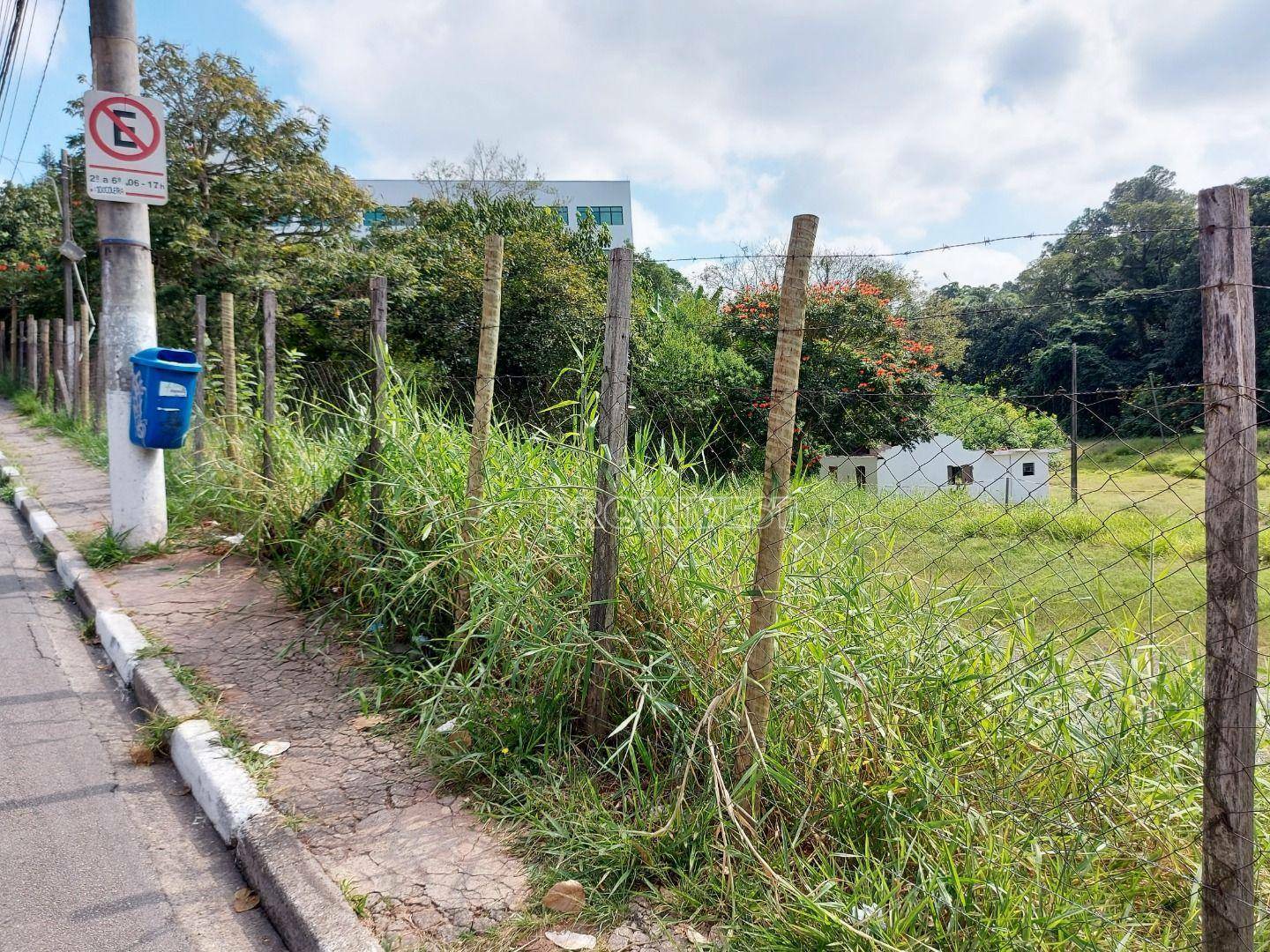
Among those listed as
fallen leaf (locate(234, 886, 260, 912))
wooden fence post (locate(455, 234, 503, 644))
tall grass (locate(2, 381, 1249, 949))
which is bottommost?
fallen leaf (locate(234, 886, 260, 912))

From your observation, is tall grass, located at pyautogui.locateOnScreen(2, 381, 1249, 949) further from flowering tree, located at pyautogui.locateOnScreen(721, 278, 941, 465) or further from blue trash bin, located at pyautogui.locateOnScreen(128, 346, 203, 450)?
flowering tree, located at pyautogui.locateOnScreen(721, 278, 941, 465)

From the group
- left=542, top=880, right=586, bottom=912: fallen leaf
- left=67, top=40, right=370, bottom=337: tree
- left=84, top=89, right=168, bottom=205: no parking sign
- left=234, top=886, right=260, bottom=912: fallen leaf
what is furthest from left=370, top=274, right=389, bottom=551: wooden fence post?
left=67, top=40, right=370, bottom=337: tree

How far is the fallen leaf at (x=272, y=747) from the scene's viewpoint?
3224mm

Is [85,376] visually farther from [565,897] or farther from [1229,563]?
[1229,563]

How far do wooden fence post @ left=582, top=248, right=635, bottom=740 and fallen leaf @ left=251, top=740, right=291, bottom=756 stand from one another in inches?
48.4

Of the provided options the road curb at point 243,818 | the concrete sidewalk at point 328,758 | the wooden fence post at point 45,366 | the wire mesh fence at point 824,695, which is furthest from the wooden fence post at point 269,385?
the wooden fence post at point 45,366

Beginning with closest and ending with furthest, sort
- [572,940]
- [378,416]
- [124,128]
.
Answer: [572,940] → [378,416] → [124,128]

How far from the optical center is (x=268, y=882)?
2.49 m

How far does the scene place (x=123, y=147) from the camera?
17.9 feet

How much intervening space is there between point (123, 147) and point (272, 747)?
4.35m

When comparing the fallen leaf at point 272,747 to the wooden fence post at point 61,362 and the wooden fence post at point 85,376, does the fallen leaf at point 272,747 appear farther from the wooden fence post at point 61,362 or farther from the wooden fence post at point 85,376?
the wooden fence post at point 61,362

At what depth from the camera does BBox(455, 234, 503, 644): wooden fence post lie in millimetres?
3734

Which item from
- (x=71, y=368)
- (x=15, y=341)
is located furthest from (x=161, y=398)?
(x=15, y=341)

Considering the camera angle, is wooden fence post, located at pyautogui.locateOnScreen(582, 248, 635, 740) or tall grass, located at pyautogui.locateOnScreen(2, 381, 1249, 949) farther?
wooden fence post, located at pyautogui.locateOnScreen(582, 248, 635, 740)
